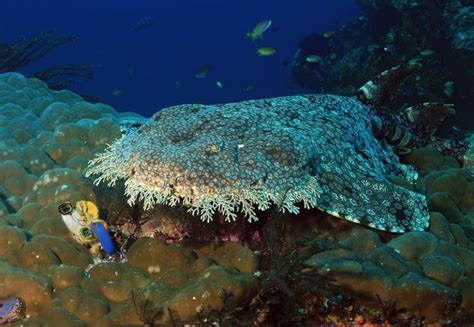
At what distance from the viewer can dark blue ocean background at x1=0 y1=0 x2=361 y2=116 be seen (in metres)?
80.0

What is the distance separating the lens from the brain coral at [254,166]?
2705mm

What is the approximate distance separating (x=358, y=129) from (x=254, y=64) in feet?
270

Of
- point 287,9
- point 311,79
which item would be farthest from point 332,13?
point 311,79

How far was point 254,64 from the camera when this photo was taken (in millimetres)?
83938

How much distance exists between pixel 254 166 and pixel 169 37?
10482 cm

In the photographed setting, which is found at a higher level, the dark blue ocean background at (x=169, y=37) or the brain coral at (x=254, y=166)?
the brain coral at (x=254, y=166)

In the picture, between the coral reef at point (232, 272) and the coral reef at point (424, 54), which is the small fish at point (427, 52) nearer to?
the coral reef at point (424, 54)

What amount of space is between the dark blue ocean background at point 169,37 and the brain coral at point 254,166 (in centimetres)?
6848

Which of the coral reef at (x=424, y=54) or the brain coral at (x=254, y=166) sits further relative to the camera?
the coral reef at (x=424, y=54)

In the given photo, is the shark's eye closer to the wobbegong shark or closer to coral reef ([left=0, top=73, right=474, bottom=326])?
coral reef ([left=0, top=73, right=474, bottom=326])

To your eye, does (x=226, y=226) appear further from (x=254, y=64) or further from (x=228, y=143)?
(x=254, y=64)

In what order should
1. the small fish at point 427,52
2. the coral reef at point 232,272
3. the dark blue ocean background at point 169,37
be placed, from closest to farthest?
1. the coral reef at point 232,272
2. the small fish at point 427,52
3. the dark blue ocean background at point 169,37

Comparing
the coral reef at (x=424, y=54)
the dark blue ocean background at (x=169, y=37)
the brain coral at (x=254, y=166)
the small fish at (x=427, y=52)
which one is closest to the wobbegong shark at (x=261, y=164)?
the brain coral at (x=254, y=166)

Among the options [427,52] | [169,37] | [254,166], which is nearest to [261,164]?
[254,166]
